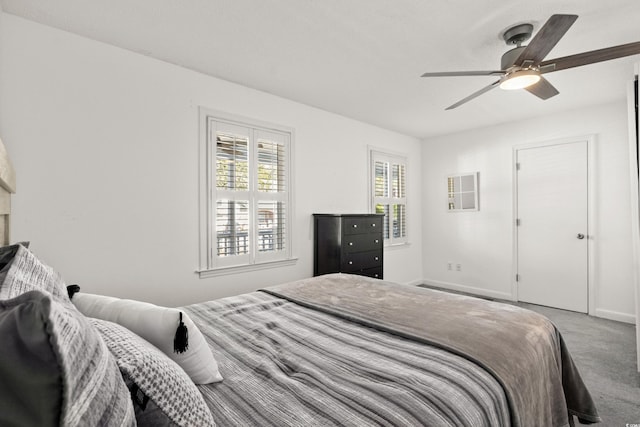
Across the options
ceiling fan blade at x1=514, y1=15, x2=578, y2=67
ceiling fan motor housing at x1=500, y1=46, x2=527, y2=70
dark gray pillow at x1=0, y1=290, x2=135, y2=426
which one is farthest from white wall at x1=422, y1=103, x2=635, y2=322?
dark gray pillow at x1=0, y1=290, x2=135, y2=426

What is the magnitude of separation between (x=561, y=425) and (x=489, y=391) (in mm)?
793

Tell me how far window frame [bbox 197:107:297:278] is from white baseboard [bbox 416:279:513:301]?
2.91 m

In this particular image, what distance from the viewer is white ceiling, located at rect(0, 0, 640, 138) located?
2.02 m

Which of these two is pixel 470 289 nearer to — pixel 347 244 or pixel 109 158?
pixel 347 244

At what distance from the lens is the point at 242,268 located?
325 centimetres

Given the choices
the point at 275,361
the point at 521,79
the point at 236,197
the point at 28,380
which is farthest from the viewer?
the point at 236,197

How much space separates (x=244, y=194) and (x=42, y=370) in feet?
9.57

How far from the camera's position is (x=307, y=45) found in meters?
2.47

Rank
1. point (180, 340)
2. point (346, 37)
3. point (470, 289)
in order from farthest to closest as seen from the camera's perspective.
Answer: point (470, 289) < point (346, 37) < point (180, 340)

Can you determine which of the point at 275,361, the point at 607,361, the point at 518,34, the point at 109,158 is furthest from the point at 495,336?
the point at 109,158

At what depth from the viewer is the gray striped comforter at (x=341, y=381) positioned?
88cm

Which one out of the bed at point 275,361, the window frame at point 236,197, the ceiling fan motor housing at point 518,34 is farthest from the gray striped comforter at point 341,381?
the ceiling fan motor housing at point 518,34

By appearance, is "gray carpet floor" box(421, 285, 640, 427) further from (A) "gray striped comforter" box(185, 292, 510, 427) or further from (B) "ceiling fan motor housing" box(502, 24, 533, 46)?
(B) "ceiling fan motor housing" box(502, 24, 533, 46)

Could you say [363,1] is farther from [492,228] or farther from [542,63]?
[492,228]
